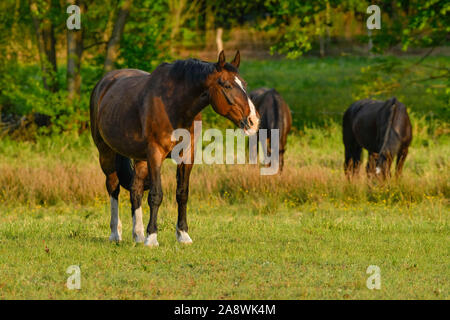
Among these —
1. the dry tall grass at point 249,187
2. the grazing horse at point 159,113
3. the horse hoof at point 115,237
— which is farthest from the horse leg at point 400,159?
the horse hoof at point 115,237

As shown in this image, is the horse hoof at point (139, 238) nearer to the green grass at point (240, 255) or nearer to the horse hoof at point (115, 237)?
the green grass at point (240, 255)

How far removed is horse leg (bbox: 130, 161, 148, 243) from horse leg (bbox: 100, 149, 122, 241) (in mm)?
357

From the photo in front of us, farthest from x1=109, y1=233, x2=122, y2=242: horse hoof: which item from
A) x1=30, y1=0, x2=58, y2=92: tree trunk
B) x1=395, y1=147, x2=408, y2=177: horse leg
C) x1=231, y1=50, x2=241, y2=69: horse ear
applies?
x1=30, y1=0, x2=58, y2=92: tree trunk

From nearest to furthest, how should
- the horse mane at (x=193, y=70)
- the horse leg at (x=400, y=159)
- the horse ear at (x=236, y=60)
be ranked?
1. the horse mane at (x=193, y=70)
2. the horse ear at (x=236, y=60)
3. the horse leg at (x=400, y=159)

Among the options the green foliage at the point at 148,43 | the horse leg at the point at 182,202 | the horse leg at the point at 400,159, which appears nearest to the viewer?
the horse leg at the point at 182,202

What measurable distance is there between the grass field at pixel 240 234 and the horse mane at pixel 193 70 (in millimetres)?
1980

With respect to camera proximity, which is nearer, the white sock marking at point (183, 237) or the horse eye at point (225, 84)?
the horse eye at point (225, 84)

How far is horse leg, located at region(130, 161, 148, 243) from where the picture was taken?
9758mm

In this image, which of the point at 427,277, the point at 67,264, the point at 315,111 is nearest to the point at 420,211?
the point at 427,277

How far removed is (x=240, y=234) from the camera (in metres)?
10.6

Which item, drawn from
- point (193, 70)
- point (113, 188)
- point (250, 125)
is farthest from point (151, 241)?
point (193, 70)

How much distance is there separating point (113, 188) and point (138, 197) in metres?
0.72

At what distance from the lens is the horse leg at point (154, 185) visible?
9.19 m
